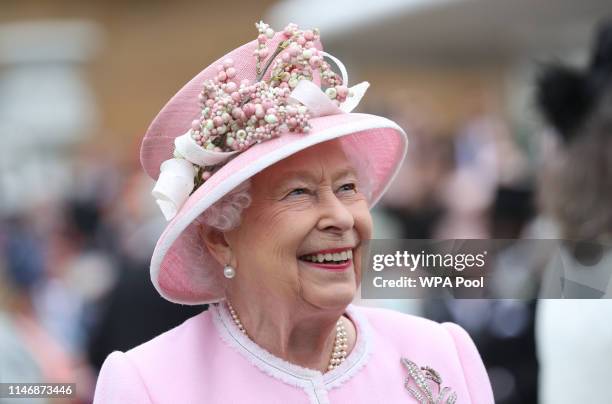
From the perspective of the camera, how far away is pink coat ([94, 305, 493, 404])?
288 centimetres

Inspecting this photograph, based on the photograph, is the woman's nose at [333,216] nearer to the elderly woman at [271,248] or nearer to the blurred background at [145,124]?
the elderly woman at [271,248]

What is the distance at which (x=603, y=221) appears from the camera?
11.7ft

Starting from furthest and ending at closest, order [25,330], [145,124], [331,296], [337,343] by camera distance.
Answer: [145,124] → [25,330] → [337,343] → [331,296]

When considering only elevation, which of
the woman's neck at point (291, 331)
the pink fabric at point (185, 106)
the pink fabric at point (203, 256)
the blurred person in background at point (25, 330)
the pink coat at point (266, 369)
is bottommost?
the blurred person in background at point (25, 330)

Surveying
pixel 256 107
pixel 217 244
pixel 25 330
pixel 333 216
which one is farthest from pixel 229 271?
pixel 25 330

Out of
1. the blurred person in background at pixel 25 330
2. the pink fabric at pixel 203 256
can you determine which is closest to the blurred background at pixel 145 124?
the blurred person in background at pixel 25 330

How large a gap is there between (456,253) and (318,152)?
64cm

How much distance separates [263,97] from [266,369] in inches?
26.6

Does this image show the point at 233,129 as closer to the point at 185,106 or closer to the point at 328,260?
the point at 185,106

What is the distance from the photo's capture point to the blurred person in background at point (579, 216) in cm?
336

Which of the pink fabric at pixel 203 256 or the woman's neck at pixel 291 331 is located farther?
the pink fabric at pixel 203 256

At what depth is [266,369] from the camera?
2936 millimetres

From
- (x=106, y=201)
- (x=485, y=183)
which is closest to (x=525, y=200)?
(x=485, y=183)

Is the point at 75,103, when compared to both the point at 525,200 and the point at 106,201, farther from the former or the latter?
the point at 525,200
